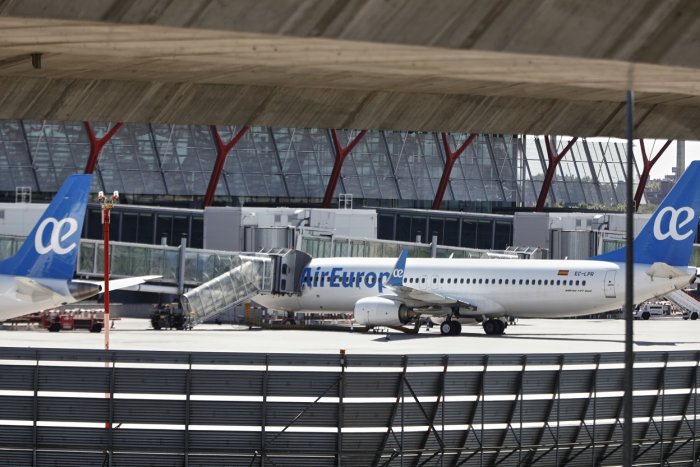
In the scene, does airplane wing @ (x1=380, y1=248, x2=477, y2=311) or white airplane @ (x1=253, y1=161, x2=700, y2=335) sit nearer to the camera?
white airplane @ (x1=253, y1=161, x2=700, y2=335)

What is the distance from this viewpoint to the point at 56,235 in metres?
38.7

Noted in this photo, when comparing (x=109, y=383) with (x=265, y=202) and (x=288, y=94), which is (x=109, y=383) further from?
(x=265, y=202)

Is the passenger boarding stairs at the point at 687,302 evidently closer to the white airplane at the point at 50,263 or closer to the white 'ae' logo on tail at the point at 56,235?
the white airplane at the point at 50,263

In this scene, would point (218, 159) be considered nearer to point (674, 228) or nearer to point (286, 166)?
point (286, 166)

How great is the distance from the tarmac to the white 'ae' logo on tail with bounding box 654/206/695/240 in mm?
4383

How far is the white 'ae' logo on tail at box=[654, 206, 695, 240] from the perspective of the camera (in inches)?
2112

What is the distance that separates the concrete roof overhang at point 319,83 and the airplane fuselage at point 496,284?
119 feet

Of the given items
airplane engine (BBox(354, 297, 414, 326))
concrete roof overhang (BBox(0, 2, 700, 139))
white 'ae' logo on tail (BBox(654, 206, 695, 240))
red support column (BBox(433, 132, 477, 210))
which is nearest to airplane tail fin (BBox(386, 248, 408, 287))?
airplane engine (BBox(354, 297, 414, 326))

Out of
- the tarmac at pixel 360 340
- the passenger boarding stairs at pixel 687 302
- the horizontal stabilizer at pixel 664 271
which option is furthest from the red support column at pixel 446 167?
the horizontal stabilizer at pixel 664 271

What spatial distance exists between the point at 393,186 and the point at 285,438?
77394 mm

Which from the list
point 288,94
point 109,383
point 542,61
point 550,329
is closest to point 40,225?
point 109,383

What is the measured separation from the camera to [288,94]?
16.1 meters

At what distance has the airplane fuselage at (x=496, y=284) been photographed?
178ft

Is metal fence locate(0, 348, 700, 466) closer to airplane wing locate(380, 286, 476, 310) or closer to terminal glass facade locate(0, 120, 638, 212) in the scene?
airplane wing locate(380, 286, 476, 310)
